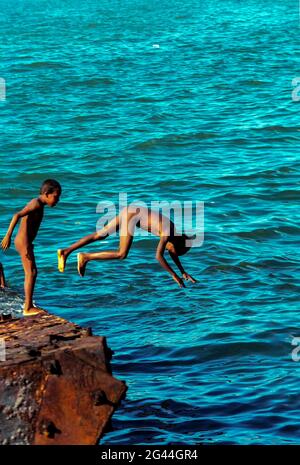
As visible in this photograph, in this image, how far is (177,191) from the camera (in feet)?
93.5

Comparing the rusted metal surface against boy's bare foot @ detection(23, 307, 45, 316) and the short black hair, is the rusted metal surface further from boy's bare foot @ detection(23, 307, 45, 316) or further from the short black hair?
the short black hair

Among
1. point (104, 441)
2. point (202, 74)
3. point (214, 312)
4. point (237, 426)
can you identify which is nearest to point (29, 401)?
point (104, 441)

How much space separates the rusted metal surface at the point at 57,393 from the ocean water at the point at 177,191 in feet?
10.1

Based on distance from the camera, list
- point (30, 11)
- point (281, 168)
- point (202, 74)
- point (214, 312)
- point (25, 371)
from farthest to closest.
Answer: point (30, 11), point (202, 74), point (281, 168), point (214, 312), point (25, 371)

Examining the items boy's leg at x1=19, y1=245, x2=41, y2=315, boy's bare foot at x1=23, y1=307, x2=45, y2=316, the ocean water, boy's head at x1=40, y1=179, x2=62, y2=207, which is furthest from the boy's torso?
the ocean water

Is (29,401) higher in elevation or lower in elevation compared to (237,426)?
higher

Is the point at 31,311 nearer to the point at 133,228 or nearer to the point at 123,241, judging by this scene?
the point at 123,241

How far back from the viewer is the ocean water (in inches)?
632

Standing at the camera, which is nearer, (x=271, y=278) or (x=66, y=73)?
(x=271, y=278)

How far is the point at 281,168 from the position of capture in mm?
30484

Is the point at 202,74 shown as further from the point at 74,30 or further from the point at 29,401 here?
the point at 29,401

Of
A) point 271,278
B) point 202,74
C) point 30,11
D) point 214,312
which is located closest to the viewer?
point 214,312

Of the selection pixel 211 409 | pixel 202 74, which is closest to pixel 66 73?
pixel 202 74

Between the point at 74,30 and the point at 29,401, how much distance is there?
170 feet
